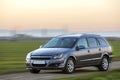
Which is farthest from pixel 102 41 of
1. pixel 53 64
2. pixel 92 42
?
pixel 53 64

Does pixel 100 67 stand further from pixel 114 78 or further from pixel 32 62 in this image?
pixel 114 78

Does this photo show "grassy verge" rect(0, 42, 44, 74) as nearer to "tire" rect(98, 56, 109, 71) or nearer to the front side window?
the front side window

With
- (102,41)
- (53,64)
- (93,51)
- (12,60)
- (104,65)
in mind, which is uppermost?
(102,41)

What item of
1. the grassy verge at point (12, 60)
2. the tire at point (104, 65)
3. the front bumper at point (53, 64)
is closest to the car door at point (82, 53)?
the front bumper at point (53, 64)

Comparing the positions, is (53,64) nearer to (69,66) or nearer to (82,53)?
(69,66)

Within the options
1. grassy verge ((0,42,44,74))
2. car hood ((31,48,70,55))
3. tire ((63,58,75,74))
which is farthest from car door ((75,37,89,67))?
grassy verge ((0,42,44,74))

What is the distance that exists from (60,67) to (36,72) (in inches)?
57.5

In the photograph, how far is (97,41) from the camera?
23.4 meters

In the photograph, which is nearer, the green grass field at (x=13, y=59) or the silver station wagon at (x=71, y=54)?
the silver station wagon at (x=71, y=54)

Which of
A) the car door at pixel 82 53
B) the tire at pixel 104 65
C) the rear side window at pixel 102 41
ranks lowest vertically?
the tire at pixel 104 65

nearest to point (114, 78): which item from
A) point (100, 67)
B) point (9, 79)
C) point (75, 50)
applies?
point (9, 79)

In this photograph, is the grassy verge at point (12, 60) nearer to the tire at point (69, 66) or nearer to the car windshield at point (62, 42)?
the car windshield at point (62, 42)

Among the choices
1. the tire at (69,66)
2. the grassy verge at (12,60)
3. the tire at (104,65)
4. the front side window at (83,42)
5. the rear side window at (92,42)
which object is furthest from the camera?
the grassy verge at (12,60)

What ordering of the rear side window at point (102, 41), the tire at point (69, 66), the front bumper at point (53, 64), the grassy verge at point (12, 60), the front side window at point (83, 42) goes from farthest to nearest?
the grassy verge at point (12, 60), the rear side window at point (102, 41), the front side window at point (83, 42), the tire at point (69, 66), the front bumper at point (53, 64)
